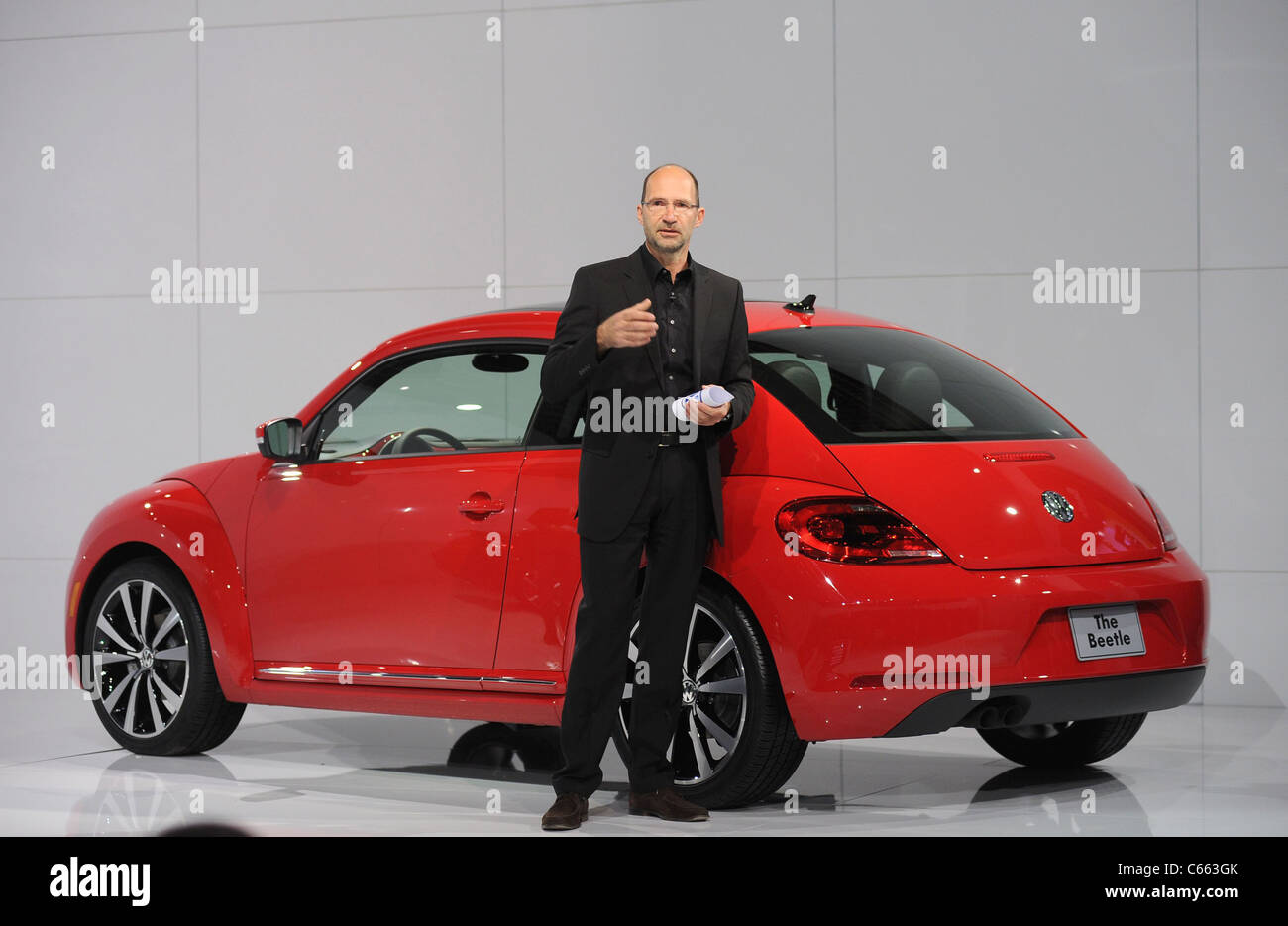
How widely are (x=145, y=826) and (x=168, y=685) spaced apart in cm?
140

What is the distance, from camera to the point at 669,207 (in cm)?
466

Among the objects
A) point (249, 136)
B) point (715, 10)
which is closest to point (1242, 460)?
point (715, 10)

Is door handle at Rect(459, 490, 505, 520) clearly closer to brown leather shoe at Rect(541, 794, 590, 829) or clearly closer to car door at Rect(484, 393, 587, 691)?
car door at Rect(484, 393, 587, 691)

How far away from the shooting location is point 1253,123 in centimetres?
774

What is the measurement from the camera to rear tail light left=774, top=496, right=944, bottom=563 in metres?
4.49

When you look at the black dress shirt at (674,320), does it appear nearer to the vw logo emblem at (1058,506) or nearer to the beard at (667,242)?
the beard at (667,242)

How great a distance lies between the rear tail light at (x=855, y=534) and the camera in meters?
4.49

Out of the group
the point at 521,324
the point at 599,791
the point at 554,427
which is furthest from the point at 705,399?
the point at 599,791

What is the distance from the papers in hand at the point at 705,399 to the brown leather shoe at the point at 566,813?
47.0 inches

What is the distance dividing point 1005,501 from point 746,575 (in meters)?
0.79

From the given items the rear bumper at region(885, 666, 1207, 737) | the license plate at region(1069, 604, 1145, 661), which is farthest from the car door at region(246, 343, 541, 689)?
the license plate at region(1069, 604, 1145, 661)

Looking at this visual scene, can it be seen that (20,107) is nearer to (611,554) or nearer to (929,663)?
(611,554)

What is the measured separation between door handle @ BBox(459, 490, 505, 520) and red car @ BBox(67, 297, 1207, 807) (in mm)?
12

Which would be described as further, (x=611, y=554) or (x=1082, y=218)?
(x=1082, y=218)
